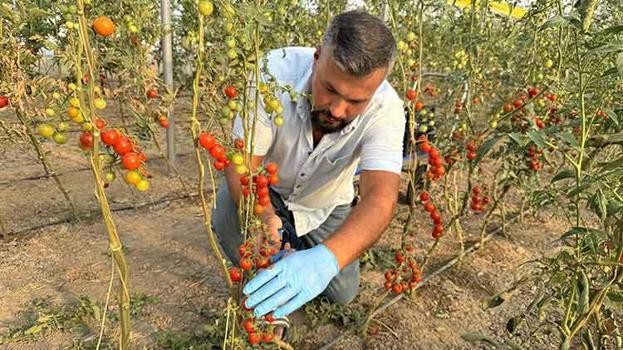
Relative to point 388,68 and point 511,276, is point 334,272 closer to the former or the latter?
point 388,68

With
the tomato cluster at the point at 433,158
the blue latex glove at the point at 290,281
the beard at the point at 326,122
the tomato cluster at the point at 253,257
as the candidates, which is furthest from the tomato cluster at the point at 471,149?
the tomato cluster at the point at 253,257

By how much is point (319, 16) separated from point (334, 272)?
1975mm

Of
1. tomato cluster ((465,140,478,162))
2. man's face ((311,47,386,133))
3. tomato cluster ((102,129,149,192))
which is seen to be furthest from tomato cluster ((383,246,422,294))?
tomato cluster ((102,129,149,192))

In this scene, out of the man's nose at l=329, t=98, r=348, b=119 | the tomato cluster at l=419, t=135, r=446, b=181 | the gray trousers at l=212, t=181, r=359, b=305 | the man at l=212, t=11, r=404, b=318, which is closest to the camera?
the man at l=212, t=11, r=404, b=318

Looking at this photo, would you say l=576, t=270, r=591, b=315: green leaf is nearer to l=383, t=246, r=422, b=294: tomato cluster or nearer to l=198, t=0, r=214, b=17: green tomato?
l=383, t=246, r=422, b=294: tomato cluster

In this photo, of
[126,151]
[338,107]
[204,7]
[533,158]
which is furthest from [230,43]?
[533,158]

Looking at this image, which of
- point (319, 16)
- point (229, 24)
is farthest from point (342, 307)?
point (319, 16)

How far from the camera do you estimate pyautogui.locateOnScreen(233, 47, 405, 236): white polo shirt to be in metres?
1.60

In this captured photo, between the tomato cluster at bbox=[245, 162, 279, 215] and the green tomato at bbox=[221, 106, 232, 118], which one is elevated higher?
the green tomato at bbox=[221, 106, 232, 118]

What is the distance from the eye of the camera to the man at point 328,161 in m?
1.28

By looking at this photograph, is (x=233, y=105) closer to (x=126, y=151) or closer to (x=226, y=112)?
→ (x=226, y=112)

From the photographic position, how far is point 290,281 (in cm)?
123

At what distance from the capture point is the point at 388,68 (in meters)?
1.41

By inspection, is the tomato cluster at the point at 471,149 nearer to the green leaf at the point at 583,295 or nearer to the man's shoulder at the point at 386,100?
the man's shoulder at the point at 386,100
